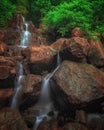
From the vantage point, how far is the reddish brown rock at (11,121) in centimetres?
823

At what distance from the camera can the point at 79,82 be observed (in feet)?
31.8

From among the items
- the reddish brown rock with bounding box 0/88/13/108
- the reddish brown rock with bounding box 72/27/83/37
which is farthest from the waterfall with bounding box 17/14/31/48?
the reddish brown rock with bounding box 0/88/13/108

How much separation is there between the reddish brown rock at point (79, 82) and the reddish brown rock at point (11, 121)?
2.47m

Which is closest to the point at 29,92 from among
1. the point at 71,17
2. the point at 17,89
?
the point at 17,89

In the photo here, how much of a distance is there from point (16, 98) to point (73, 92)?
3101 millimetres

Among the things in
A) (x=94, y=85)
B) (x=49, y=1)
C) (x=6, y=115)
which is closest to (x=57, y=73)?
(x=94, y=85)

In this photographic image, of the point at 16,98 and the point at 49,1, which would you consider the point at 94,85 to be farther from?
the point at 49,1

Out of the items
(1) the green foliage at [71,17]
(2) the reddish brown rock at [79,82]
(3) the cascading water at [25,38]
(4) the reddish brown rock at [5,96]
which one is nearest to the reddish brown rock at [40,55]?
(2) the reddish brown rock at [79,82]

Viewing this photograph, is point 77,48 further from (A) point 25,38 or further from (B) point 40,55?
(A) point 25,38

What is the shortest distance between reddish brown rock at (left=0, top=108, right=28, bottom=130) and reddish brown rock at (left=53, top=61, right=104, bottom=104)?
247cm

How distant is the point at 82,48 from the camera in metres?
11.0

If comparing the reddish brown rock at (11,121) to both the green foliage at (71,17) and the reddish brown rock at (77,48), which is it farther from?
the green foliage at (71,17)

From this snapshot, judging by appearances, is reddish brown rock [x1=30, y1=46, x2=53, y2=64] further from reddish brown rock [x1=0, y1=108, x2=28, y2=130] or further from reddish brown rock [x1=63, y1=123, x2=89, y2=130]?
reddish brown rock [x1=63, y1=123, x2=89, y2=130]

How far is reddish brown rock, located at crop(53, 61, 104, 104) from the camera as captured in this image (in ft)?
30.3
